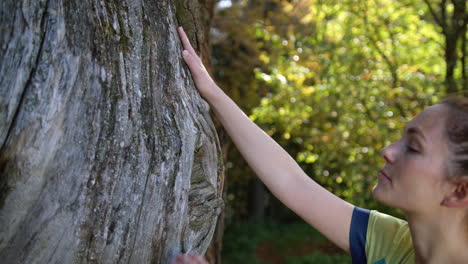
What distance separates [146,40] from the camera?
1.72 meters

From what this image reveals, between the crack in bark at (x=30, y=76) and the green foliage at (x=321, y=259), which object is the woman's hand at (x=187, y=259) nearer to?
the crack in bark at (x=30, y=76)

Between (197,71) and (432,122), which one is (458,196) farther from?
(197,71)

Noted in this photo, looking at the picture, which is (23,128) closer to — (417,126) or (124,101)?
(124,101)

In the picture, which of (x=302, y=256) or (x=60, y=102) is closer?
(x=60, y=102)

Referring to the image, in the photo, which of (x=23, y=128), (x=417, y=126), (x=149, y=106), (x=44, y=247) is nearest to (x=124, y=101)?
(x=149, y=106)

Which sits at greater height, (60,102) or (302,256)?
(60,102)

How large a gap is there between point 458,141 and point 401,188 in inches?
9.6

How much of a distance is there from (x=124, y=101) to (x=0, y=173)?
396mm

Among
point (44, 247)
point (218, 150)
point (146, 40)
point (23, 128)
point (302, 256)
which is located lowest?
point (302, 256)

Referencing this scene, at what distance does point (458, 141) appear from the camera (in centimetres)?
178

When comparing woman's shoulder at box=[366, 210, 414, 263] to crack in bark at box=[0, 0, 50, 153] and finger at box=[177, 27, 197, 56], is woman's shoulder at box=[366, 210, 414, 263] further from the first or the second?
crack in bark at box=[0, 0, 50, 153]

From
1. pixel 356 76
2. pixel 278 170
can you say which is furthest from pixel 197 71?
pixel 356 76

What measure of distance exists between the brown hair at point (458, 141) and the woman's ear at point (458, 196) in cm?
3

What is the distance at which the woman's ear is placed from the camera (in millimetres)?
1773
